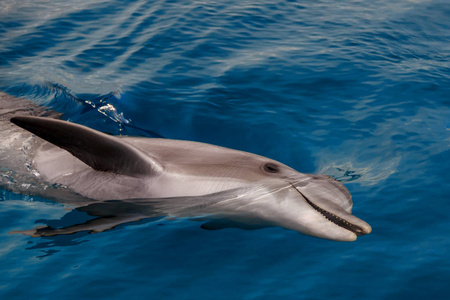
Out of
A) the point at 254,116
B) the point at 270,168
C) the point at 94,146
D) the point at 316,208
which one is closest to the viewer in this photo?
the point at 316,208

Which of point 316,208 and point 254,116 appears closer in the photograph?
point 316,208

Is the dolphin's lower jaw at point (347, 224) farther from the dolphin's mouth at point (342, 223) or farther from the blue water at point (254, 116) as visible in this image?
the blue water at point (254, 116)

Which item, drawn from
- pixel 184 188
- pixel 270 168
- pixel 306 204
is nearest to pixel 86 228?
pixel 184 188

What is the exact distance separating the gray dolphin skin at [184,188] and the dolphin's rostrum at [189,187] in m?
0.01

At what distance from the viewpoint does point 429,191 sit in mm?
6605

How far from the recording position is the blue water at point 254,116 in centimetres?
496

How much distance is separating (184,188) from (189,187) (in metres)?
0.06

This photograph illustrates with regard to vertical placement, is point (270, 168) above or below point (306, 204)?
above

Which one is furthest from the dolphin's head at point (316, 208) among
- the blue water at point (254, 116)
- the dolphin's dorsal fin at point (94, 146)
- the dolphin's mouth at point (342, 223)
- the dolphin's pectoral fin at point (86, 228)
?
the dolphin's pectoral fin at point (86, 228)

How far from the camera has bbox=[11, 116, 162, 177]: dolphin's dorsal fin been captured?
5.40 metres

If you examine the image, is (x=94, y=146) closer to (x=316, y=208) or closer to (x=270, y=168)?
(x=270, y=168)

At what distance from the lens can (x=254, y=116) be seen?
9.06 metres

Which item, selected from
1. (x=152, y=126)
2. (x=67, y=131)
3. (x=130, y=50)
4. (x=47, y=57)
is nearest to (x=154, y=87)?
(x=152, y=126)

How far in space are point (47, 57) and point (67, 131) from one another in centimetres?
675
